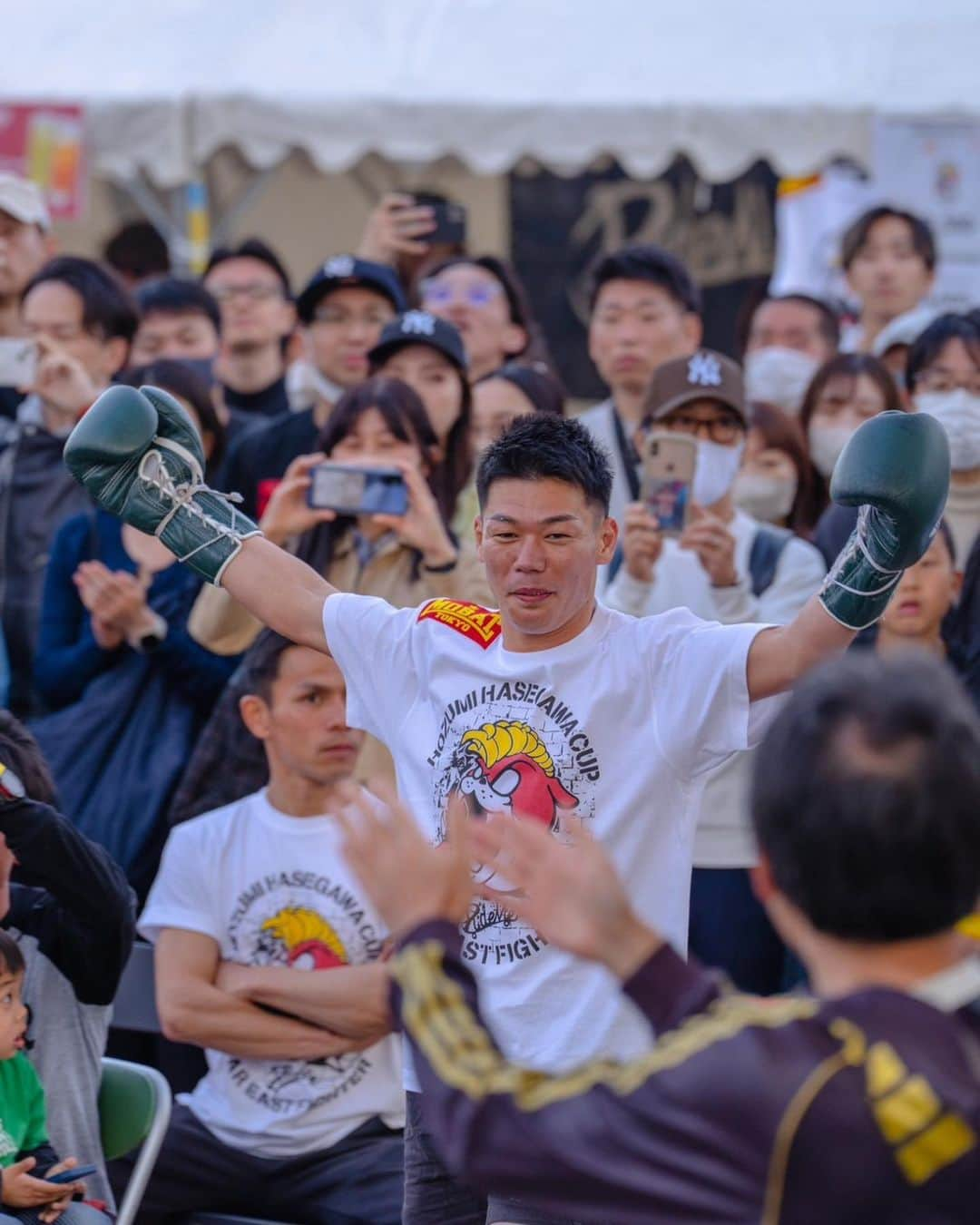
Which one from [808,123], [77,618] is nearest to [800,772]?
[77,618]

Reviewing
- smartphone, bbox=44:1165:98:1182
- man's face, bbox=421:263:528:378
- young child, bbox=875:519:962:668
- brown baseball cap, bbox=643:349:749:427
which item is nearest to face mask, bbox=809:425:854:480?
brown baseball cap, bbox=643:349:749:427

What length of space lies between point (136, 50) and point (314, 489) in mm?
4985

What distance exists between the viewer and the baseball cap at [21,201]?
5.90m

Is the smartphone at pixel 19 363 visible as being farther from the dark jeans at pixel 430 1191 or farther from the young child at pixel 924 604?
the dark jeans at pixel 430 1191

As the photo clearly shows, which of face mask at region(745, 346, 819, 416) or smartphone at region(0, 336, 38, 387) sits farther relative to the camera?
face mask at region(745, 346, 819, 416)

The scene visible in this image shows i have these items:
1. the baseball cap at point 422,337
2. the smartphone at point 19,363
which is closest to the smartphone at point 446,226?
the baseball cap at point 422,337

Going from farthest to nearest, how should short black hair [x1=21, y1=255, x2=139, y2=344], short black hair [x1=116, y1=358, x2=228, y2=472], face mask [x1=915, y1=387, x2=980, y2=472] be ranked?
1. short black hair [x1=21, y1=255, x2=139, y2=344]
2. short black hair [x1=116, y1=358, x2=228, y2=472]
3. face mask [x1=915, y1=387, x2=980, y2=472]

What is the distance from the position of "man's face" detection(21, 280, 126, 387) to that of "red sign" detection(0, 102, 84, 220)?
8.74 feet

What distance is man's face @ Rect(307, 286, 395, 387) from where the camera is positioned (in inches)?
215

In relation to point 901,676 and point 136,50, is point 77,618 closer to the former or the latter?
point 901,676

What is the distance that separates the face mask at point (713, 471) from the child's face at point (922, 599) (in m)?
0.51

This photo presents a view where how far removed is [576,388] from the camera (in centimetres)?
1041

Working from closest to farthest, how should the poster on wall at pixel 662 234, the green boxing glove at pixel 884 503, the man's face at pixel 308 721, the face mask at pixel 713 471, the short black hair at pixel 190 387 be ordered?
1. the green boxing glove at pixel 884 503
2. the man's face at pixel 308 721
3. the face mask at pixel 713 471
4. the short black hair at pixel 190 387
5. the poster on wall at pixel 662 234

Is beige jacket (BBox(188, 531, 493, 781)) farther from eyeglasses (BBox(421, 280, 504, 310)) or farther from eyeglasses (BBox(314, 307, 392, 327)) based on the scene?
eyeglasses (BBox(421, 280, 504, 310))
